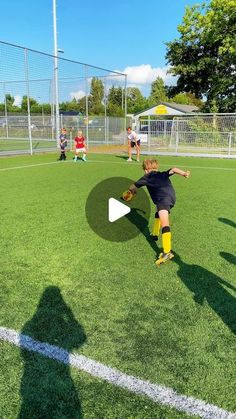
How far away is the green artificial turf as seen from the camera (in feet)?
8.52

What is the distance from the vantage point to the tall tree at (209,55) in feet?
111

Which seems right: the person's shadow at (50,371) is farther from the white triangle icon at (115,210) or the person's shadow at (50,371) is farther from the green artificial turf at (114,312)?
the white triangle icon at (115,210)

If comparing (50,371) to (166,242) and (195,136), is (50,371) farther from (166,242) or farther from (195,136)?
(195,136)

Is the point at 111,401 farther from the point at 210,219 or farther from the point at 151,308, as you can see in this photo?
the point at 210,219

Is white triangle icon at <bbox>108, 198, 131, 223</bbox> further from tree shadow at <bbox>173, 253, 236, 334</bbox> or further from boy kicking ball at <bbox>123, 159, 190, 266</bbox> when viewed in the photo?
tree shadow at <bbox>173, 253, 236, 334</bbox>

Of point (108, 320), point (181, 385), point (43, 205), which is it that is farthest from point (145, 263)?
point (43, 205)

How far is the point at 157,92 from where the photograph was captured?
265ft

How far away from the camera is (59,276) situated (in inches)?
180

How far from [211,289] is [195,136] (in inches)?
785

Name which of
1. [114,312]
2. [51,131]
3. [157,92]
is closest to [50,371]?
[114,312]

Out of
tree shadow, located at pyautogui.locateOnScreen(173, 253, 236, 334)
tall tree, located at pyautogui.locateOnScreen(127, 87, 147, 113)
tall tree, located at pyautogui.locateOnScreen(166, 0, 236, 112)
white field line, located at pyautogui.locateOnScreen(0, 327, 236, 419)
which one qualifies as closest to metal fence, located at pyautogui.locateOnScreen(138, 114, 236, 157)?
tall tree, located at pyautogui.locateOnScreen(166, 0, 236, 112)
